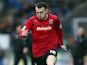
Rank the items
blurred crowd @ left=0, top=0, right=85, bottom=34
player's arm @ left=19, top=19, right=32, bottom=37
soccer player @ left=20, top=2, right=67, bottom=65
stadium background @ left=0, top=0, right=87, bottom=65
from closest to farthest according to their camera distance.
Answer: player's arm @ left=19, top=19, right=32, bottom=37, soccer player @ left=20, top=2, right=67, bottom=65, stadium background @ left=0, top=0, right=87, bottom=65, blurred crowd @ left=0, top=0, right=85, bottom=34

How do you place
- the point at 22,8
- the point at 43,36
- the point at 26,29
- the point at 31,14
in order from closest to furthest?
the point at 26,29 < the point at 43,36 < the point at 31,14 < the point at 22,8

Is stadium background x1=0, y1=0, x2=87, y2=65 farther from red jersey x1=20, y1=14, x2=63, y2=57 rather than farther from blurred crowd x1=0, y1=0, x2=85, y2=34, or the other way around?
red jersey x1=20, y1=14, x2=63, y2=57

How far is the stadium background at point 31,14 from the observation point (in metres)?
21.5

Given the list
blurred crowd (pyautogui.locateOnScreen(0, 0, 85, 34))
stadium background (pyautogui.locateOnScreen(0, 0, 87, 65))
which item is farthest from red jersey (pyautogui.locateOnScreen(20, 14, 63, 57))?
blurred crowd (pyautogui.locateOnScreen(0, 0, 85, 34))

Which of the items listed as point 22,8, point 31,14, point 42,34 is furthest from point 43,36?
point 22,8

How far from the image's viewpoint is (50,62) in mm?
10414

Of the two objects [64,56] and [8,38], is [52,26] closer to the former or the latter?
[64,56]

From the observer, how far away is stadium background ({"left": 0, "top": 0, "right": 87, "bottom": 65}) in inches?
848

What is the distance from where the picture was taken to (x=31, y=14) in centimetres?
2384

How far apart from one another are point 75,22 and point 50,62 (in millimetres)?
12527

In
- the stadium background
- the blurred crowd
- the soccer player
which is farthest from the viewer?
the blurred crowd

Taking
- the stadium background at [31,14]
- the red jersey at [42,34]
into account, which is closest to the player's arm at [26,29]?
the red jersey at [42,34]

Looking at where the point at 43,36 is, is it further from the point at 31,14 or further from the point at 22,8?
the point at 22,8

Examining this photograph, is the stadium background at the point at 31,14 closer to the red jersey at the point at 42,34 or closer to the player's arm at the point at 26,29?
the red jersey at the point at 42,34
